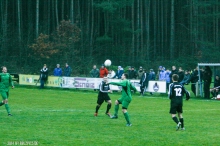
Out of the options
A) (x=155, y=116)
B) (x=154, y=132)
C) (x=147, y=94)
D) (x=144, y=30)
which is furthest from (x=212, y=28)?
(x=154, y=132)

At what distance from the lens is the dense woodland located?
175 feet

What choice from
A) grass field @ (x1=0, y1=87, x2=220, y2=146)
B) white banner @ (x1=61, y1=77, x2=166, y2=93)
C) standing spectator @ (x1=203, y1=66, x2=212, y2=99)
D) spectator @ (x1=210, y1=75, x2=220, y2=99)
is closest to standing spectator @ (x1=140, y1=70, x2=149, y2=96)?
white banner @ (x1=61, y1=77, x2=166, y2=93)

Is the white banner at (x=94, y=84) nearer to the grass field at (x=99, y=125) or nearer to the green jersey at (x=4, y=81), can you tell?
the grass field at (x=99, y=125)

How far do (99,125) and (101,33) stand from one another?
214 ft

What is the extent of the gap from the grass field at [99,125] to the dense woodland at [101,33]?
22.2 metres

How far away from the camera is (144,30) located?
86688 mm

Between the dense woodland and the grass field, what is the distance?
22173 millimetres

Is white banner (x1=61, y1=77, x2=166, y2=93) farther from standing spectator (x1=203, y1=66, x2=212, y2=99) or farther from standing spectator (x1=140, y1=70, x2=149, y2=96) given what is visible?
standing spectator (x1=203, y1=66, x2=212, y2=99)

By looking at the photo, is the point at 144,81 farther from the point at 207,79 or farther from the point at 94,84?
the point at 94,84

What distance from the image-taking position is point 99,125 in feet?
64.5

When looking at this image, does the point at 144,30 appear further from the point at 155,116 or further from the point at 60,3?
the point at 155,116

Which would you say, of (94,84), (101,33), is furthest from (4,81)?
(101,33)

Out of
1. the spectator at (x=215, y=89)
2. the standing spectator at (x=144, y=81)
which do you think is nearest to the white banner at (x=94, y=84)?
the standing spectator at (x=144, y=81)

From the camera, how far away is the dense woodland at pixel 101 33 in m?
53.5
